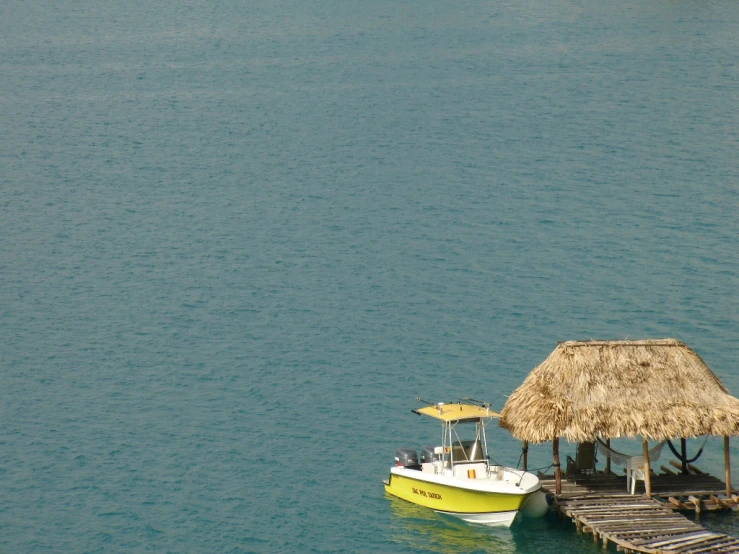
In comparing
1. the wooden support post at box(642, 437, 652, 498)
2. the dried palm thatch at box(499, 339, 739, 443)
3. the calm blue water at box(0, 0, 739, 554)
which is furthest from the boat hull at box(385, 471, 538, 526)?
the wooden support post at box(642, 437, 652, 498)

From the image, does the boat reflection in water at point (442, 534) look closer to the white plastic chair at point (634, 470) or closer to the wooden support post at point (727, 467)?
the white plastic chair at point (634, 470)

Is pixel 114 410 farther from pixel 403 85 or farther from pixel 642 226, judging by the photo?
pixel 403 85

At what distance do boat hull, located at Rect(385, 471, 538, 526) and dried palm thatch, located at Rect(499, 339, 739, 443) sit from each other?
219cm

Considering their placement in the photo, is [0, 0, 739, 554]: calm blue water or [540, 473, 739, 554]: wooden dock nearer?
[540, 473, 739, 554]: wooden dock

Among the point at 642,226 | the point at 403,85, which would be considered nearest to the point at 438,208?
the point at 642,226

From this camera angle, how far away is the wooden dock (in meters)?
31.1

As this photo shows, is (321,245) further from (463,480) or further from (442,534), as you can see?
(463,480)

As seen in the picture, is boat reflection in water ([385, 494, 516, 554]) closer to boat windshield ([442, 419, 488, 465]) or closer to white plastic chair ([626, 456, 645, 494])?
boat windshield ([442, 419, 488, 465])

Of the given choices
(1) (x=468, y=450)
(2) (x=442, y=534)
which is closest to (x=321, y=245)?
(1) (x=468, y=450)

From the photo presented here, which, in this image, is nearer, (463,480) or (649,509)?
(649,509)

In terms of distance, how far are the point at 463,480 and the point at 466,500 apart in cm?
77

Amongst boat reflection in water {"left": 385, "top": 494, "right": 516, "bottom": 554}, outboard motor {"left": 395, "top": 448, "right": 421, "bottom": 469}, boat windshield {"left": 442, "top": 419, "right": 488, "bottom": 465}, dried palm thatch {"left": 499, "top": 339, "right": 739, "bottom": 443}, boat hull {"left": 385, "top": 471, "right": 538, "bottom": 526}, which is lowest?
boat reflection in water {"left": 385, "top": 494, "right": 516, "bottom": 554}

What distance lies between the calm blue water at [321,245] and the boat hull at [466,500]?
0.68m

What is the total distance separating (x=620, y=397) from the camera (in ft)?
111
